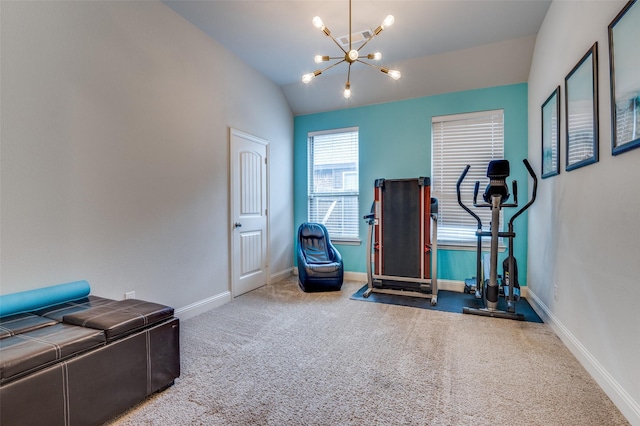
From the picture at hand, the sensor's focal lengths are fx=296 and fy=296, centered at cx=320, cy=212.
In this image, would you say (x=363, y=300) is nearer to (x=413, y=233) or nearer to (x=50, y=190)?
(x=413, y=233)

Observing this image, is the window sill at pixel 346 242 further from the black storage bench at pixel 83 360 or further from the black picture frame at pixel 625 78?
the black picture frame at pixel 625 78

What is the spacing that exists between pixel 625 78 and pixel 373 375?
2.39 m

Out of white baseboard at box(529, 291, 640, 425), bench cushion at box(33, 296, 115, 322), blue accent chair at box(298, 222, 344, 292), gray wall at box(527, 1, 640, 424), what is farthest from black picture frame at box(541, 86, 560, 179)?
bench cushion at box(33, 296, 115, 322)

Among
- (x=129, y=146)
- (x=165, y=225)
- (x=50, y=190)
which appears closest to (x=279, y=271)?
(x=165, y=225)

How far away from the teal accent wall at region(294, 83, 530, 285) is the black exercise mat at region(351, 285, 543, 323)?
15.1 inches

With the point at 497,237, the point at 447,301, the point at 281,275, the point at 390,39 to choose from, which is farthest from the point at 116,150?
the point at 447,301

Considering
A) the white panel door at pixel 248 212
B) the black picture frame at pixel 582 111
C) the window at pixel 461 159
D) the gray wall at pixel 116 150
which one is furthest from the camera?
the window at pixel 461 159

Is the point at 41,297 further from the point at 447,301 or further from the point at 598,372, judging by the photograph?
the point at 447,301

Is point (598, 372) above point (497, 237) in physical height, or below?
below

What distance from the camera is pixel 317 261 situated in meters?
4.50

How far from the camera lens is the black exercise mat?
3.40 metres

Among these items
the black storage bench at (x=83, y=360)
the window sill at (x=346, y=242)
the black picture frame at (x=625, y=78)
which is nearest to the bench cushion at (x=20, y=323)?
the black storage bench at (x=83, y=360)

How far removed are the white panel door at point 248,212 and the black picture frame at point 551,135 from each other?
348 cm

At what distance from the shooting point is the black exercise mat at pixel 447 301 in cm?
340
